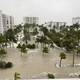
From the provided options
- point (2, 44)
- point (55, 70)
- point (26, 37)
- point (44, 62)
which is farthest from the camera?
point (26, 37)

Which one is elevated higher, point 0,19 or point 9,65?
point 0,19

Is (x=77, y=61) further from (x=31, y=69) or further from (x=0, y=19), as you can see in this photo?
(x=0, y=19)


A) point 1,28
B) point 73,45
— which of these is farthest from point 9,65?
point 1,28

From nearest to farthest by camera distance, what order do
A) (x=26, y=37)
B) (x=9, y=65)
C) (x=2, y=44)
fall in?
(x=9, y=65) < (x=2, y=44) < (x=26, y=37)

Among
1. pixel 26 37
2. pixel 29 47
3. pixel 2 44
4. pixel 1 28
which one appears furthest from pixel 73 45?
pixel 1 28

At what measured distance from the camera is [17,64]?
90.5ft

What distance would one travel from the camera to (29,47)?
4250 centimetres

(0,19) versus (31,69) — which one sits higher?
(0,19)

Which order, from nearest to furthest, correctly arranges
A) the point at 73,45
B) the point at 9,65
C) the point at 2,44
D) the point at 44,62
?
the point at 9,65 → the point at 44,62 → the point at 73,45 → the point at 2,44

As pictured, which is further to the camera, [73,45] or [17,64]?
[73,45]

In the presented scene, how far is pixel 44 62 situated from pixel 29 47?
14.3 m

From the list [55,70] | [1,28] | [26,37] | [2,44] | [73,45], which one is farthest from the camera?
[1,28]

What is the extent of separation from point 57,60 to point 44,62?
8.55 feet

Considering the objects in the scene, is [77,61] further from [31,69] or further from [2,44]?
[2,44]
